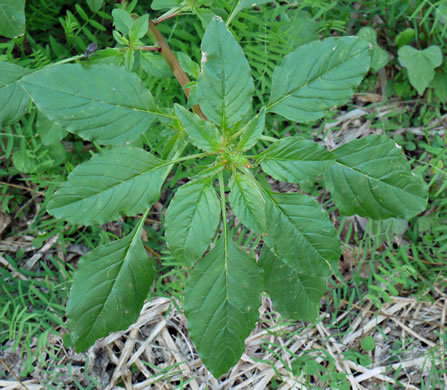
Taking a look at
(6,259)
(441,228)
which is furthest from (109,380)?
(441,228)

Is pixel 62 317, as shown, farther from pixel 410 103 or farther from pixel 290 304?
pixel 410 103

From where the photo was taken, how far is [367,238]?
6.87 ft

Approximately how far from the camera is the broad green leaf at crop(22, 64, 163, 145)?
113 cm

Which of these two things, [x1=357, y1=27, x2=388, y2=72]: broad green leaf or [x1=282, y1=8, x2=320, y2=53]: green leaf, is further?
[x1=357, y1=27, x2=388, y2=72]: broad green leaf

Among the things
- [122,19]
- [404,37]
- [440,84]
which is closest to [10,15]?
[122,19]

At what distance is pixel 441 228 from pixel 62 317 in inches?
74.1

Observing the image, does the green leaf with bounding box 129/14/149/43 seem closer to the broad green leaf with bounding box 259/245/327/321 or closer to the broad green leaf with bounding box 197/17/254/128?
the broad green leaf with bounding box 197/17/254/128

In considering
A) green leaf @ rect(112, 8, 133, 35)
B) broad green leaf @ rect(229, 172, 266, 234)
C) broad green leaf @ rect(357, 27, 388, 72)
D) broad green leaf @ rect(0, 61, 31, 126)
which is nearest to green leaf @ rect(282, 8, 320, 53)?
broad green leaf @ rect(357, 27, 388, 72)

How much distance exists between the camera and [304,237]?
3.86ft

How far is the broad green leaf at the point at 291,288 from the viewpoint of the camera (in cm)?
139

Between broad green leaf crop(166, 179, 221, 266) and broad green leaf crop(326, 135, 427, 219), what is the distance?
43cm

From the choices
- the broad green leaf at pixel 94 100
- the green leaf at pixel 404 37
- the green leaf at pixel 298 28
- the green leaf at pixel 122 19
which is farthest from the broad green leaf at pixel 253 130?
the green leaf at pixel 404 37

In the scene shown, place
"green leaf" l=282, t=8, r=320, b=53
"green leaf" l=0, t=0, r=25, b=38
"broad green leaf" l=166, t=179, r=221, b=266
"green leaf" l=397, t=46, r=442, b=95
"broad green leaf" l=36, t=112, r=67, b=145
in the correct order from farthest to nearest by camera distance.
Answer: "green leaf" l=397, t=46, r=442, b=95
"green leaf" l=282, t=8, r=320, b=53
"broad green leaf" l=36, t=112, r=67, b=145
"green leaf" l=0, t=0, r=25, b=38
"broad green leaf" l=166, t=179, r=221, b=266

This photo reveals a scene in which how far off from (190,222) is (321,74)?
0.58m
